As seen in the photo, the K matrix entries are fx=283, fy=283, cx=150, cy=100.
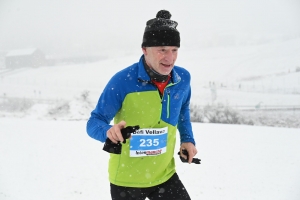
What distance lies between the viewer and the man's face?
1.88 metres

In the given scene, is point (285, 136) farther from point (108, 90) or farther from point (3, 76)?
point (3, 76)

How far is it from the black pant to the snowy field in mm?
4717

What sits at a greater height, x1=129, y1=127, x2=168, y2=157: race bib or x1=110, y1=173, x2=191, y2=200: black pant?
x1=129, y1=127, x2=168, y2=157: race bib

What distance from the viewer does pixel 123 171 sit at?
2.00 metres

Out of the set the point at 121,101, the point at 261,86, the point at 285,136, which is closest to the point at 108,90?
the point at 121,101

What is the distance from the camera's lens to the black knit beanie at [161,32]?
203 cm

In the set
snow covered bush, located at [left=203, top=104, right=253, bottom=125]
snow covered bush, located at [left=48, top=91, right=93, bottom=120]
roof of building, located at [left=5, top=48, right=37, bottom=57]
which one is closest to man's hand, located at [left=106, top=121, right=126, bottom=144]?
snow covered bush, located at [left=203, top=104, right=253, bottom=125]

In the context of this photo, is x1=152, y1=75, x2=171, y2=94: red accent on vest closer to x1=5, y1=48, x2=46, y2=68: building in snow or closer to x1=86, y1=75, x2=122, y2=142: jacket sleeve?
x1=86, y1=75, x2=122, y2=142: jacket sleeve

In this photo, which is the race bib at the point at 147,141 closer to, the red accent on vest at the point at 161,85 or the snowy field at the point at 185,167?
the red accent on vest at the point at 161,85

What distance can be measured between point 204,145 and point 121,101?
11.3 metres

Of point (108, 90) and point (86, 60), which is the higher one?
point (108, 90)

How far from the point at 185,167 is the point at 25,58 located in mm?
48379

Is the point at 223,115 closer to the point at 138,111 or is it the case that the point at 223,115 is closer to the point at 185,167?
the point at 185,167

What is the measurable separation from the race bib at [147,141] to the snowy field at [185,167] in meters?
4.92
